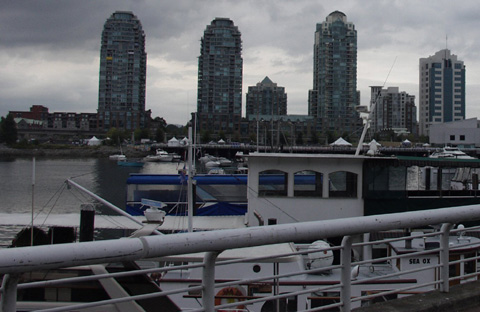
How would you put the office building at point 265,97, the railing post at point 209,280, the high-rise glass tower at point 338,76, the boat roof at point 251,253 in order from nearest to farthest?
the railing post at point 209,280, the boat roof at point 251,253, the high-rise glass tower at point 338,76, the office building at point 265,97

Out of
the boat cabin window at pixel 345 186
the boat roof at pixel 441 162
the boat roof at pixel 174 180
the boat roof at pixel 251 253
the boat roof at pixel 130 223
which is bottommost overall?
the boat roof at pixel 130 223

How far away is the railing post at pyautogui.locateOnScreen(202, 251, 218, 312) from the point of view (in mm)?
3156

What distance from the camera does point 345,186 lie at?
47.6 ft

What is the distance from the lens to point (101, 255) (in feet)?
8.86

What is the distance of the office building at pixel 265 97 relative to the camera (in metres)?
176

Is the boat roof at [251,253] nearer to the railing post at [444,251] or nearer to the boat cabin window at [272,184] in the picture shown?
the railing post at [444,251]

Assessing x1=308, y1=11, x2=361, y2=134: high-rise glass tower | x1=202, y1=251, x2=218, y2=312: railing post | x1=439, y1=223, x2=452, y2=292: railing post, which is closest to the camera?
x1=202, y1=251, x2=218, y2=312: railing post

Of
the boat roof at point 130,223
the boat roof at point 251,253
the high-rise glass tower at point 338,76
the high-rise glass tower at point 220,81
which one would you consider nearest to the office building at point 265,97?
the high-rise glass tower at point 220,81

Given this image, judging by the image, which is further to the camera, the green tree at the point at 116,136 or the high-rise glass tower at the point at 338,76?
the high-rise glass tower at the point at 338,76

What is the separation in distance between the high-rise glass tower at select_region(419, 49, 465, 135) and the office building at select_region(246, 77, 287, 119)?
51.0 m

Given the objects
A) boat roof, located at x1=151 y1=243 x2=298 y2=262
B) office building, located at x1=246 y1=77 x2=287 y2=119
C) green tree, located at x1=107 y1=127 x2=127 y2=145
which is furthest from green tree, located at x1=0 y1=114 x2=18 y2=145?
boat roof, located at x1=151 y1=243 x2=298 y2=262

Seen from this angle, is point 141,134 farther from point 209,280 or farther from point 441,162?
point 209,280

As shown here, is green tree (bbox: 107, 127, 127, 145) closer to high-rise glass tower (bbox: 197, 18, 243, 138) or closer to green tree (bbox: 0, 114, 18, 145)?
high-rise glass tower (bbox: 197, 18, 243, 138)

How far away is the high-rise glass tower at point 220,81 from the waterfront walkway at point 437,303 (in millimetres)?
164270
